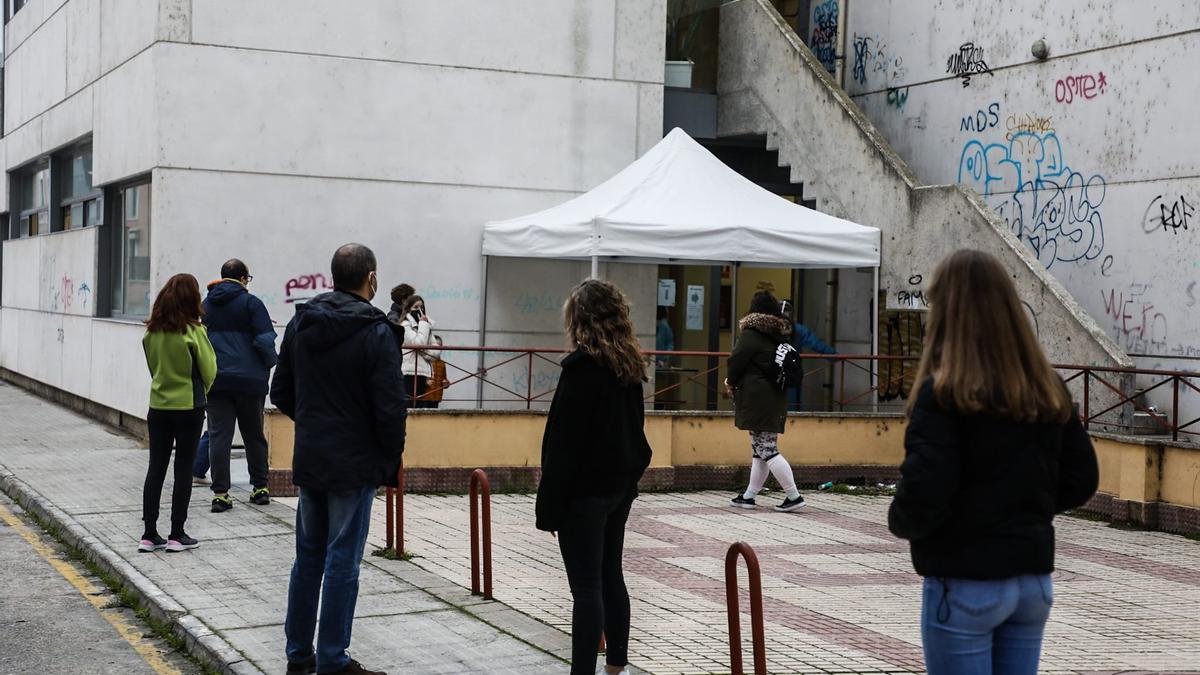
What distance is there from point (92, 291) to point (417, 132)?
17.8 feet

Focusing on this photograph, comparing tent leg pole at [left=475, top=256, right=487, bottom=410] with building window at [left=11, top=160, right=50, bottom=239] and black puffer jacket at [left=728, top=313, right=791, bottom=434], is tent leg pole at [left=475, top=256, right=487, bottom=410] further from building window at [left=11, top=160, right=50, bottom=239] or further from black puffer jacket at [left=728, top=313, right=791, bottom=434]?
building window at [left=11, top=160, right=50, bottom=239]

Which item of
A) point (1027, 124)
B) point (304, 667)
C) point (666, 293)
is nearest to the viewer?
point (304, 667)

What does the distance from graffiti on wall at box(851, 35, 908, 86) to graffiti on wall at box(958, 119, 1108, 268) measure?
1.81 metres

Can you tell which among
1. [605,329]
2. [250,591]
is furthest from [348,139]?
[605,329]

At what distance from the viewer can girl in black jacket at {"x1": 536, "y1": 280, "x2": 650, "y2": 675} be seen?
5.78 meters

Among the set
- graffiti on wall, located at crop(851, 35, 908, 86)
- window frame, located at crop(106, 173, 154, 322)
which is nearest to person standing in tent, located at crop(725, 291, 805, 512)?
graffiti on wall, located at crop(851, 35, 908, 86)

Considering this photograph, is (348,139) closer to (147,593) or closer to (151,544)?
(151,544)

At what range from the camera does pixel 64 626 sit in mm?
7867

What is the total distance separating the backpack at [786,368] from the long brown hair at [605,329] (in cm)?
627

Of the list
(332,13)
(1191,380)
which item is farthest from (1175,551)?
(332,13)

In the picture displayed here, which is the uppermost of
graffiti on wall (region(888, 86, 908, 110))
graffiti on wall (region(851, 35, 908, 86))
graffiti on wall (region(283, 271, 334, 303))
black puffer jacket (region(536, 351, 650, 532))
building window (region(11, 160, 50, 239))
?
graffiti on wall (region(851, 35, 908, 86))

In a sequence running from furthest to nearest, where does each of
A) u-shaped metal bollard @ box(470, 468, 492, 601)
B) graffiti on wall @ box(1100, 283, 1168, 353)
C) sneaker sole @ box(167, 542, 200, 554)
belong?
graffiti on wall @ box(1100, 283, 1168, 353), sneaker sole @ box(167, 542, 200, 554), u-shaped metal bollard @ box(470, 468, 492, 601)

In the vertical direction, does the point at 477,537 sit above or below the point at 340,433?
below

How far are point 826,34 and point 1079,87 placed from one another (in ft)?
17.3
